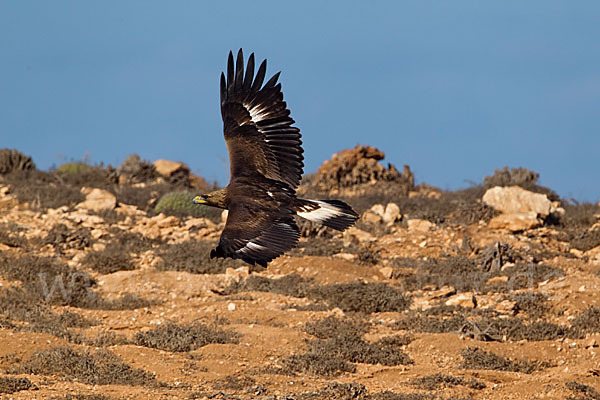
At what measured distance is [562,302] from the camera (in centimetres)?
1248

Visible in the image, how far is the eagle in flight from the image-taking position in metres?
9.70

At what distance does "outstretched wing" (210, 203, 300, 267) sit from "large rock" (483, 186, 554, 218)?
367 inches

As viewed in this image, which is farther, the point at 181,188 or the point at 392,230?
the point at 181,188

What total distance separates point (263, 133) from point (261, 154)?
0.86 ft

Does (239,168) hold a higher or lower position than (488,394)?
higher

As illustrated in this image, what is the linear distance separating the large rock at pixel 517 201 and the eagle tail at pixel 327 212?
8.79 m

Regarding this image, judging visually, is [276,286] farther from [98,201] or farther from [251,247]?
[98,201]

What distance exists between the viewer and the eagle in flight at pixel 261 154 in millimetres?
9695

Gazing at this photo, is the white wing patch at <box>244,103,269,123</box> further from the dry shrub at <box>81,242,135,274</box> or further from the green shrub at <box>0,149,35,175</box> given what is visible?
the green shrub at <box>0,149,35,175</box>

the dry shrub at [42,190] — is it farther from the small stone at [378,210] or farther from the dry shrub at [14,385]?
the dry shrub at [14,385]

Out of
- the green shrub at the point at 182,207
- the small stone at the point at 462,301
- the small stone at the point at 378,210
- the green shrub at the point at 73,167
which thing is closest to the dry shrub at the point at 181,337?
the small stone at the point at 462,301

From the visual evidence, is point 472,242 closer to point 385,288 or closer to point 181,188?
point 385,288

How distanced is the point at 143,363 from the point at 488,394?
399 centimetres

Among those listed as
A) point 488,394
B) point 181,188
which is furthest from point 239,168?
Result: point 181,188
